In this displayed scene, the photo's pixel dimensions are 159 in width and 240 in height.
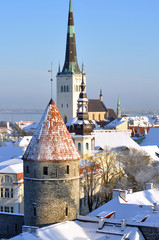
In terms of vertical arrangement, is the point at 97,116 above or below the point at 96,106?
below

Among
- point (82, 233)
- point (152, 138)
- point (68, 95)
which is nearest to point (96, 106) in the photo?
point (68, 95)

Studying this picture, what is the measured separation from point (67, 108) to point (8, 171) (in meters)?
95.4

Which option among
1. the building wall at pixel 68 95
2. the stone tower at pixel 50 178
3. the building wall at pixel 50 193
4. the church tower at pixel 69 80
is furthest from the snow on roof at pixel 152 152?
the building wall at pixel 68 95

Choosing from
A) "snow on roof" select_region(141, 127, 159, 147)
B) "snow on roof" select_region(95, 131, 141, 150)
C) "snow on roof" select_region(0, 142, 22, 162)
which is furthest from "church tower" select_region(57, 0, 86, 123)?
"snow on roof" select_region(0, 142, 22, 162)

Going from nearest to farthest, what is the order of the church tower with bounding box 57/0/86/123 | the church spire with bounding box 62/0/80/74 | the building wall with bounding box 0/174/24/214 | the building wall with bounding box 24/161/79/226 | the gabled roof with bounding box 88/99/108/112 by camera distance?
the building wall with bounding box 24/161/79/226, the building wall with bounding box 0/174/24/214, the church spire with bounding box 62/0/80/74, the church tower with bounding box 57/0/86/123, the gabled roof with bounding box 88/99/108/112

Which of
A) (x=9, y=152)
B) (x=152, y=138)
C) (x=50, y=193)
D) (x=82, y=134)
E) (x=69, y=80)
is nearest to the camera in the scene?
(x=50, y=193)

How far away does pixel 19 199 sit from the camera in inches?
1930

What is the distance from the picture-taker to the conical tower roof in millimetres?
29172

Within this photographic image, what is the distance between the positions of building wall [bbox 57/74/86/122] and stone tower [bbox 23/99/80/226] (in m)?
112

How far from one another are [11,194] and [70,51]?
3548 inches

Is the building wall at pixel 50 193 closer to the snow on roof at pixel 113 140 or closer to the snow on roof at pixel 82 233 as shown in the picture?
the snow on roof at pixel 82 233

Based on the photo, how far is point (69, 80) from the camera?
→ 142 m

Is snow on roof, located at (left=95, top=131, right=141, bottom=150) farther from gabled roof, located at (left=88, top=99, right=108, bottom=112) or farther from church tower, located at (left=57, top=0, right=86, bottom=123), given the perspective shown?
gabled roof, located at (left=88, top=99, right=108, bottom=112)

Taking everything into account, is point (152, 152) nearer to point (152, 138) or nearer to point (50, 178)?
point (152, 138)
